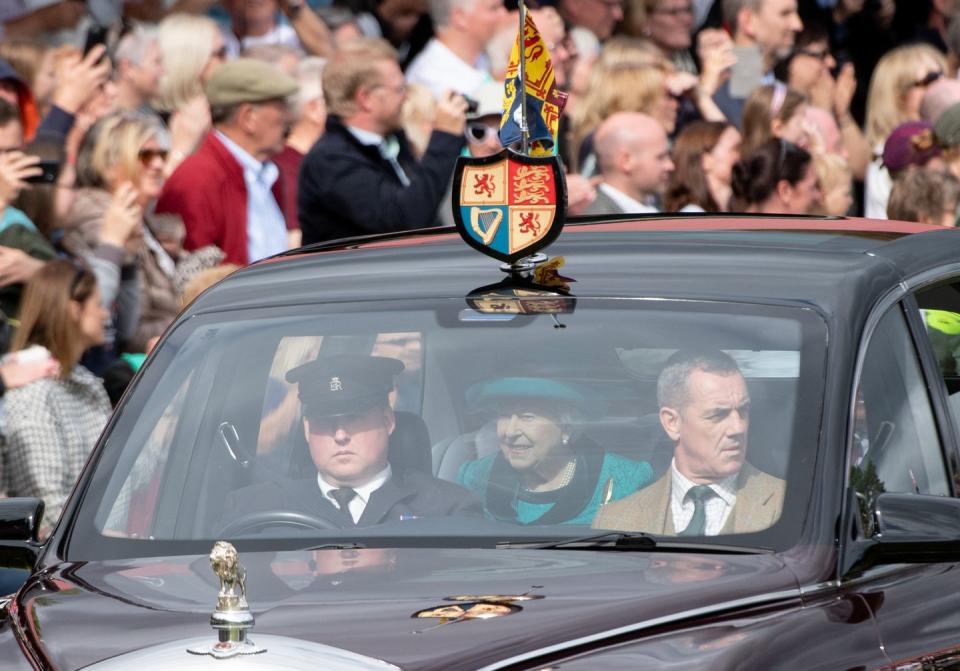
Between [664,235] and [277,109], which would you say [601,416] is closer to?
[664,235]

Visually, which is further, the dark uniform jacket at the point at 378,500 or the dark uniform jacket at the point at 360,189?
the dark uniform jacket at the point at 360,189

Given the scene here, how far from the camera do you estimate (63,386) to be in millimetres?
7156

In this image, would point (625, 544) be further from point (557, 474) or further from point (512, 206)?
point (512, 206)

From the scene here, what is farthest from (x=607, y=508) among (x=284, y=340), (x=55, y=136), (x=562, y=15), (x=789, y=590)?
(x=562, y=15)

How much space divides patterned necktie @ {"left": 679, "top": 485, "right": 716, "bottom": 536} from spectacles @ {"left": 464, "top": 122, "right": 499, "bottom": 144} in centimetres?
523

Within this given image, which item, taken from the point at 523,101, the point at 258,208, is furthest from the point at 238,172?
the point at 523,101

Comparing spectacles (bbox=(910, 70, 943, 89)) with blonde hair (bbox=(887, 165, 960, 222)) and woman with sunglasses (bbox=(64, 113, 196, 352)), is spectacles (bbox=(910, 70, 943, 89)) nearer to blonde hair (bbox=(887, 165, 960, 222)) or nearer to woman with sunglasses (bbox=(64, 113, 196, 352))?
blonde hair (bbox=(887, 165, 960, 222))

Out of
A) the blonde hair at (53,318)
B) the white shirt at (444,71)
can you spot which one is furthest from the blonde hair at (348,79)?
the white shirt at (444,71)

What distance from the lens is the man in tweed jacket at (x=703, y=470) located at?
3.57 meters

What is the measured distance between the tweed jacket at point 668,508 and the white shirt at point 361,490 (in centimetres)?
48

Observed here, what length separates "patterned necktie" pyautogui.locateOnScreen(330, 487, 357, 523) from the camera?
3842mm

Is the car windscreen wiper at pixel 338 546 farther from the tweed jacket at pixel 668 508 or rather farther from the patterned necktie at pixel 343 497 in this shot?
the tweed jacket at pixel 668 508

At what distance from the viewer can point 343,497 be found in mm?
3871

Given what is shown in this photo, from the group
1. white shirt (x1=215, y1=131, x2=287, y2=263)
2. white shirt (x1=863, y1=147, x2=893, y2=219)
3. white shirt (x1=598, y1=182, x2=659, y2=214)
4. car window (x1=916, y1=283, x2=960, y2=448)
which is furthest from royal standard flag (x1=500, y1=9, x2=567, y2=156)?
white shirt (x1=863, y1=147, x2=893, y2=219)
